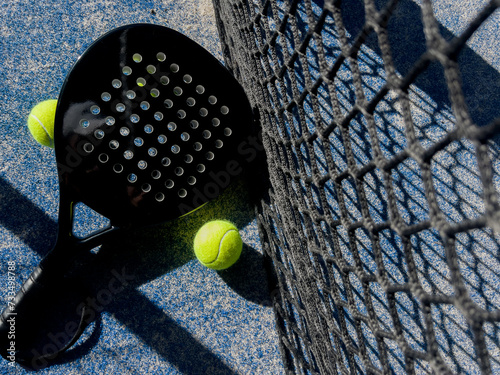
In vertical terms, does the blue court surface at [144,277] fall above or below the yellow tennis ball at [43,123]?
below

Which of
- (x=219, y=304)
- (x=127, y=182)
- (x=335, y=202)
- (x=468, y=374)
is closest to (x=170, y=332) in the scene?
(x=219, y=304)

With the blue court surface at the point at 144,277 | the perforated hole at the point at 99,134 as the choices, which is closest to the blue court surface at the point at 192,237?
the blue court surface at the point at 144,277

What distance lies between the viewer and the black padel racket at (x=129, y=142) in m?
0.79

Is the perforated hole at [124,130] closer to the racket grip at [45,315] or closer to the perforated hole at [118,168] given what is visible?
the perforated hole at [118,168]

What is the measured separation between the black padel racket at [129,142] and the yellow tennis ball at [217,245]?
6cm

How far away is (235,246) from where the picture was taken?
34.3 inches

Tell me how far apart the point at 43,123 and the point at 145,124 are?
10.0 inches

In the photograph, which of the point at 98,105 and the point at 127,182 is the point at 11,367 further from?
the point at 98,105

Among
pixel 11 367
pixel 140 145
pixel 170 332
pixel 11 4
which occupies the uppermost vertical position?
pixel 140 145

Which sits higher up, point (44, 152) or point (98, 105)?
point (98, 105)

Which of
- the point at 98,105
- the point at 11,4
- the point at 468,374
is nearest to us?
the point at 98,105

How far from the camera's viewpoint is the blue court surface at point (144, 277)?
0.89 meters

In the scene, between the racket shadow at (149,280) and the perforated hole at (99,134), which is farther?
the racket shadow at (149,280)

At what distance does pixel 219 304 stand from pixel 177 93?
458mm
